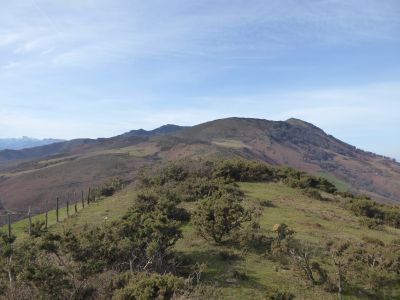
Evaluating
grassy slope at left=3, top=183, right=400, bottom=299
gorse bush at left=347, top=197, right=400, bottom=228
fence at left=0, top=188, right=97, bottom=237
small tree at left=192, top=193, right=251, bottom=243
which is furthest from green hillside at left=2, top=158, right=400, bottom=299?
fence at left=0, top=188, right=97, bottom=237

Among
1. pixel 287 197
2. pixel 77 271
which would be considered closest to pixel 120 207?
pixel 287 197

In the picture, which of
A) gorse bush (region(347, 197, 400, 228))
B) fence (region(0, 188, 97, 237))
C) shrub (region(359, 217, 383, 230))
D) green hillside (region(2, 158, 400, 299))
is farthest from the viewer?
gorse bush (region(347, 197, 400, 228))

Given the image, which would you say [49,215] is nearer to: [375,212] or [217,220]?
[217,220]

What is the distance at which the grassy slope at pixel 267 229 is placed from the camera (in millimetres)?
18641

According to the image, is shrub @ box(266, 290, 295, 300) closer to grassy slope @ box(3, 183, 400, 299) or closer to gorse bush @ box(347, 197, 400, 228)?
grassy slope @ box(3, 183, 400, 299)

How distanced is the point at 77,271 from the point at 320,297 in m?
10.0

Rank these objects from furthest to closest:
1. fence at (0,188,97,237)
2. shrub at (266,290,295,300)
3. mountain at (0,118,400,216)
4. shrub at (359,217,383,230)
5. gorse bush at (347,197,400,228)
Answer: mountain at (0,118,400,216) → gorse bush at (347,197,400,228) → shrub at (359,217,383,230) → fence at (0,188,97,237) → shrub at (266,290,295,300)

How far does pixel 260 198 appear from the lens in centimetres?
3744

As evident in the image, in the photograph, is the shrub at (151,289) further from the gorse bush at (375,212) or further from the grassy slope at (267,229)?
the gorse bush at (375,212)

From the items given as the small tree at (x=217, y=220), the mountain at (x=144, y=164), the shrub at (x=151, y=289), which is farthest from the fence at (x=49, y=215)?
the mountain at (x=144, y=164)

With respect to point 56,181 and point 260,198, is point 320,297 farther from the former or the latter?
point 56,181

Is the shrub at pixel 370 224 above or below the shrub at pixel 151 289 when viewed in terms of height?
below

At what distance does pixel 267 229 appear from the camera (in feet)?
89.7

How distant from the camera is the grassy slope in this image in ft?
61.2
